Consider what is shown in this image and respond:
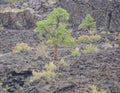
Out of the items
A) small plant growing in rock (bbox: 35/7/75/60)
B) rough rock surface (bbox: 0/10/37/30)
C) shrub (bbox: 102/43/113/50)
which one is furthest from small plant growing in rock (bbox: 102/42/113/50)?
rough rock surface (bbox: 0/10/37/30)

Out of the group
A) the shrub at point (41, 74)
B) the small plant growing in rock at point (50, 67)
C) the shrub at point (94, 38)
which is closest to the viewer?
the shrub at point (41, 74)

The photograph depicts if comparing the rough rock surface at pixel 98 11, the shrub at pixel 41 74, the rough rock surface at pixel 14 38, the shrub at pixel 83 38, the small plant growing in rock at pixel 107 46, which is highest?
the rough rock surface at pixel 98 11

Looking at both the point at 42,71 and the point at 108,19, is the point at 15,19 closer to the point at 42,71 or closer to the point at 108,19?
the point at 108,19

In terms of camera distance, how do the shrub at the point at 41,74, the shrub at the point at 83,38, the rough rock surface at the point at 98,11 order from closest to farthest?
1. the shrub at the point at 41,74
2. the shrub at the point at 83,38
3. the rough rock surface at the point at 98,11

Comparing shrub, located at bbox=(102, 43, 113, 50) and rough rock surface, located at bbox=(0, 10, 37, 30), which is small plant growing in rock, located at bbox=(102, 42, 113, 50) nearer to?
shrub, located at bbox=(102, 43, 113, 50)

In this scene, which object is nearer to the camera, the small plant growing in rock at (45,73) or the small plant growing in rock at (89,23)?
the small plant growing in rock at (45,73)

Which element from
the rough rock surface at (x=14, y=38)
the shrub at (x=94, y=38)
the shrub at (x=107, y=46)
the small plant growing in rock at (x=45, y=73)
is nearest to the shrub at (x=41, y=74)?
the small plant growing in rock at (x=45, y=73)

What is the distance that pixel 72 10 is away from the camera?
86000 millimetres

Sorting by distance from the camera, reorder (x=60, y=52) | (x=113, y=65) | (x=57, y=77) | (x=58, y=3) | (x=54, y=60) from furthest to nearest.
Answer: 1. (x=58, y=3)
2. (x=60, y=52)
3. (x=54, y=60)
4. (x=113, y=65)
5. (x=57, y=77)

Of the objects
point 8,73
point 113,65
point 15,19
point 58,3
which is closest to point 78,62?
point 113,65

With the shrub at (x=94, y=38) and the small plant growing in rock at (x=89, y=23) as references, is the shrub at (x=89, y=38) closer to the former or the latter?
the shrub at (x=94, y=38)

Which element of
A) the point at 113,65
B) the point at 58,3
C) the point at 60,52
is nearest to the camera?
the point at 113,65

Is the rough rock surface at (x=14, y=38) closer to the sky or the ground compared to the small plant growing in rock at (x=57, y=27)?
closer to the ground

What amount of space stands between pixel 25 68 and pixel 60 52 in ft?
30.7
